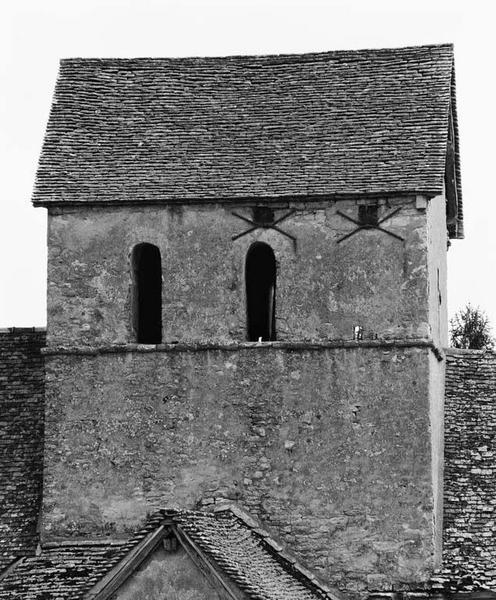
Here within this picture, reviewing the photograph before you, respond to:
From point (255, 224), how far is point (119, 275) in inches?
88.8

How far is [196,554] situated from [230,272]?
516 cm

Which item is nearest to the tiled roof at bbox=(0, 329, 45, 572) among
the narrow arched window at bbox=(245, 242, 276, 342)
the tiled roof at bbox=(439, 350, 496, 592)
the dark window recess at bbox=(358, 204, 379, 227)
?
the narrow arched window at bbox=(245, 242, 276, 342)

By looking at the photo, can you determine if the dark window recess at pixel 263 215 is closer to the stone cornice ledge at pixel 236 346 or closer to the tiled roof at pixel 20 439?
the stone cornice ledge at pixel 236 346

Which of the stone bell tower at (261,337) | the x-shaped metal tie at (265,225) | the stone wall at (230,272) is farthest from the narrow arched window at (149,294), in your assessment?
the x-shaped metal tie at (265,225)

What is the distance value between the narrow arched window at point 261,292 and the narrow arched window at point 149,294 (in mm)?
1445

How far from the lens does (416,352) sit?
1211 inches

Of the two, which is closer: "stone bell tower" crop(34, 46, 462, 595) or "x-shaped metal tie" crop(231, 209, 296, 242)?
"stone bell tower" crop(34, 46, 462, 595)

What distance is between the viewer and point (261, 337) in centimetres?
3241

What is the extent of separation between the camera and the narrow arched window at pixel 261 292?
3209 cm

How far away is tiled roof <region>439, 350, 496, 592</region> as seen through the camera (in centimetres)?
3039

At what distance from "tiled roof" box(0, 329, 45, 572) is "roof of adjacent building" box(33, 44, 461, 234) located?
3020 millimetres

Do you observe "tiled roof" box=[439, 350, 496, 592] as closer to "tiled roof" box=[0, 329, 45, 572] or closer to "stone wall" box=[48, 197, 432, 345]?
"stone wall" box=[48, 197, 432, 345]

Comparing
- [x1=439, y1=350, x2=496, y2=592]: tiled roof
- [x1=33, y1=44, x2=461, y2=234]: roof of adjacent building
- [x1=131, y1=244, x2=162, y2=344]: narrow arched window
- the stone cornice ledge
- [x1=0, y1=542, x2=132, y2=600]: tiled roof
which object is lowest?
[x1=0, y1=542, x2=132, y2=600]: tiled roof

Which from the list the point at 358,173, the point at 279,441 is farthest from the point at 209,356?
the point at 358,173
